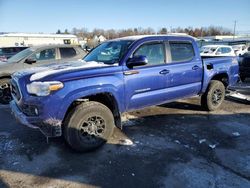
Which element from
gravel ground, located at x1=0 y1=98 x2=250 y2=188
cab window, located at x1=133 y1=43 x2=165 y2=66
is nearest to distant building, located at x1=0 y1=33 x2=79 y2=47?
cab window, located at x1=133 y1=43 x2=165 y2=66

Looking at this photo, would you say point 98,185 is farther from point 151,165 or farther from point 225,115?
point 225,115

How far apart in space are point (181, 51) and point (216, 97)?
6.08 ft

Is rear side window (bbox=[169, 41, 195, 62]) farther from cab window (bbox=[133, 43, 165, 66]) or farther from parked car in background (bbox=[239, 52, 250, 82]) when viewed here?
parked car in background (bbox=[239, 52, 250, 82])

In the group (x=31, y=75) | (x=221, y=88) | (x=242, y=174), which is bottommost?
(x=242, y=174)

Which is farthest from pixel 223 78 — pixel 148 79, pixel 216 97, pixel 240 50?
pixel 240 50

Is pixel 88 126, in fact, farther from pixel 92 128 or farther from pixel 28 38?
pixel 28 38

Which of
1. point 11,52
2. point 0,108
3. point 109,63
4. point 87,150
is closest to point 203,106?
point 109,63

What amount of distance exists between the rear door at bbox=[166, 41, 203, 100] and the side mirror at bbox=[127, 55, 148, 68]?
0.85 m

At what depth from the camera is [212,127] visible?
5.68 meters

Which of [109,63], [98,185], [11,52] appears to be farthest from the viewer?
[11,52]

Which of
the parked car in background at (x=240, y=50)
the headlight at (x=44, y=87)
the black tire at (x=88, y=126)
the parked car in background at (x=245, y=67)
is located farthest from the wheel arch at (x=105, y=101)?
the parked car in background at (x=240, y=50)

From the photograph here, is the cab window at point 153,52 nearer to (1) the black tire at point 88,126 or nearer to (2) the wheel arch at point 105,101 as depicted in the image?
(2) the wheel arch at point 105,101

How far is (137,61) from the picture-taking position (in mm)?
4703

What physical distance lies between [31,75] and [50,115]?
757mm
